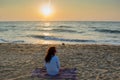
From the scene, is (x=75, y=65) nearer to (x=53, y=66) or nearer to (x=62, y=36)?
(x=53, y=66)

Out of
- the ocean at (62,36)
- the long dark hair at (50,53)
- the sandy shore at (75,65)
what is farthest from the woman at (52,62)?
the ocean at (62,36)

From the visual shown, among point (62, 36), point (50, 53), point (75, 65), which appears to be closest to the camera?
point (50, 53)

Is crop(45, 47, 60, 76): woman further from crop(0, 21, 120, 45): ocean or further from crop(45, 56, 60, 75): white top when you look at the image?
crop(0, 21, 120, 45): ocean

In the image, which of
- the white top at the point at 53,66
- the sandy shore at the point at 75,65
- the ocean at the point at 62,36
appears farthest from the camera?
the ocean at the point at 62,36

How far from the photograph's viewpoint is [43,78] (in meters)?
8.13

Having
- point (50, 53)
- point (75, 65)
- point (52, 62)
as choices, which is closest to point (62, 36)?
point (75, 65)

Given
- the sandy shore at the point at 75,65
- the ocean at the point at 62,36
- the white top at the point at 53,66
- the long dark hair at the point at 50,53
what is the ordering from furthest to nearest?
the ocean at the point at 62,36, the sandy shore at the point at 75,65, the white top at the point at 53,66, the long dark hair at the point at 50,53

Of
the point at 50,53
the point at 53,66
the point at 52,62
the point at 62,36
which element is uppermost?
the point at 62,36

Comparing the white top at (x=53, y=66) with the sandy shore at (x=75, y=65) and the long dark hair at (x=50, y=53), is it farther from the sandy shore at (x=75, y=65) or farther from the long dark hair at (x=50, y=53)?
the sandy shore at (x=75, y=65)

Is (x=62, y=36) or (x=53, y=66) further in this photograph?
(x=62, y=36)

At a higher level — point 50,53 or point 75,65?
point 50,53

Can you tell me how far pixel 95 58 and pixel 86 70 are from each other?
102 inches

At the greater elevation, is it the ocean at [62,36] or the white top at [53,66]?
the ocean at [62,36]

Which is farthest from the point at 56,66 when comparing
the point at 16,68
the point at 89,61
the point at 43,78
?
the point at 89,61
